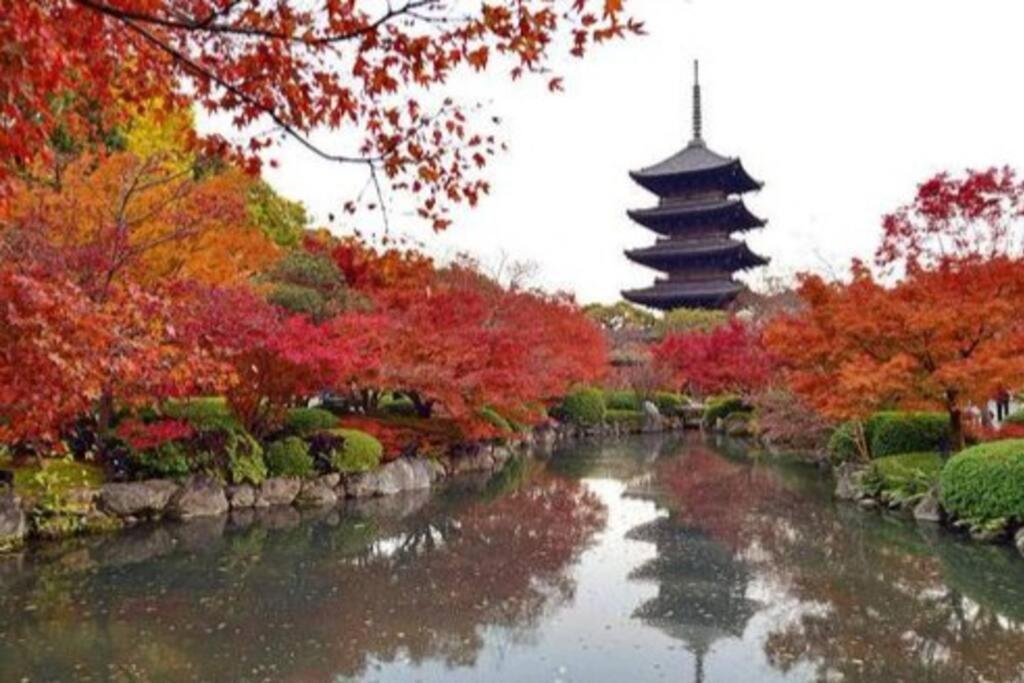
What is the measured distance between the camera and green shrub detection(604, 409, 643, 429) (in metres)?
28.1

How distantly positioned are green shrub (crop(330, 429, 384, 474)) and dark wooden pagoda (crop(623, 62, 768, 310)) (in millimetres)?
29007

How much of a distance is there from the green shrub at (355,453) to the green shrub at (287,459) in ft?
1.81

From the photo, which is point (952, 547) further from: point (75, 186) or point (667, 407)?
point (667, 407)

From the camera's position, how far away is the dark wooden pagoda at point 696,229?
132 ft

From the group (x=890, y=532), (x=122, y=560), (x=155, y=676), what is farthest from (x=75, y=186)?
(x=890, y=532)

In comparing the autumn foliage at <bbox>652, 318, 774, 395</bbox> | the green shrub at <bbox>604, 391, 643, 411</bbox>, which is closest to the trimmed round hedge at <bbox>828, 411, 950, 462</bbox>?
the autumn foliage at <bbox>652, 318, 774, 395</bbox>

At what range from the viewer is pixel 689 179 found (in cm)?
4216

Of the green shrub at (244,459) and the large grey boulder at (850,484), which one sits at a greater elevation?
the green shrub at (244,459)

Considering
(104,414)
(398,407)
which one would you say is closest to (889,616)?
(104,414)

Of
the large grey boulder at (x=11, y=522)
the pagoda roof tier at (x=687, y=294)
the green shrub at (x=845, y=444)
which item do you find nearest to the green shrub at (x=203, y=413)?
the large grey boulder at (x=11, y=522)

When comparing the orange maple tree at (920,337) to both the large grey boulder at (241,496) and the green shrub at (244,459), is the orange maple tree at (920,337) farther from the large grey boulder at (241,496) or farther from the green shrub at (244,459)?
the large grey boulder at (241,496)

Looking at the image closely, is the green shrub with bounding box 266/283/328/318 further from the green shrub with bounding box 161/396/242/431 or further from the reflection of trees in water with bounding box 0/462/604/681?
the reflection of trees in water with bounding box 0/462/604/681

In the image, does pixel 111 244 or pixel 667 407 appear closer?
pixel 111 244

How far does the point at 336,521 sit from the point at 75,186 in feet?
19.1
